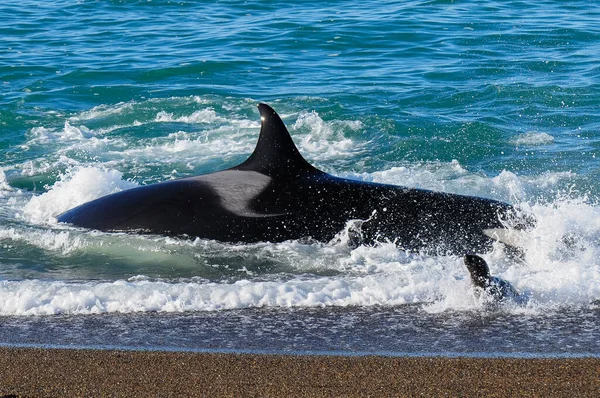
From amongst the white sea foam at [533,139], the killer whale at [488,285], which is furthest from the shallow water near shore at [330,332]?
the white sea foam at [533,139]

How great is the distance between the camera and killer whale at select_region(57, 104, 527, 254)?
9.96m

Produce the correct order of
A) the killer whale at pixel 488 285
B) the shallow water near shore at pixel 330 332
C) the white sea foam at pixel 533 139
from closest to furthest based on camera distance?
the shallow water near shore at pixel 330 332
the killer whale at pixel 488 285
the white sea foam at pixel 533 139

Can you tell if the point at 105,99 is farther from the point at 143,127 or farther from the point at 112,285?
the point at 112,285

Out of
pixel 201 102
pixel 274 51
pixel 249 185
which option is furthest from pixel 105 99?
pixel 249 185

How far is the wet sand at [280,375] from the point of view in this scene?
634 cm

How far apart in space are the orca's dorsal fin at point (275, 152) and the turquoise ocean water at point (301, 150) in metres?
0.84

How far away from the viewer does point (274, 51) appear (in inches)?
941

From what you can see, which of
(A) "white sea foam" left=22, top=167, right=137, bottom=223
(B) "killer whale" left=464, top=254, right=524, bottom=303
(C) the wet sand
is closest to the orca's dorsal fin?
(B) "killer whale" left=464, top=254, right=524, bottom=303

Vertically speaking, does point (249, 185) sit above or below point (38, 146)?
above

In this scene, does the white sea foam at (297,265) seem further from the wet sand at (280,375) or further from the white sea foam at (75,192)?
the wet sand at (280,375)

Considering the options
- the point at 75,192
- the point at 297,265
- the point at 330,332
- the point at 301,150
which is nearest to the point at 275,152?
the point at 297,265

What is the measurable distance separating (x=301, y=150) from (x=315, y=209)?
5869 mm

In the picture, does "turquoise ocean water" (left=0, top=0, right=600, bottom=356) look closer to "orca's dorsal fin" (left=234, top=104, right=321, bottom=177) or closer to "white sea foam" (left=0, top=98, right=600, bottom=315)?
"white sea foam" (left=0, top=98, right=600, bottom=315)

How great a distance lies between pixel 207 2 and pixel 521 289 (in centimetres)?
2429
